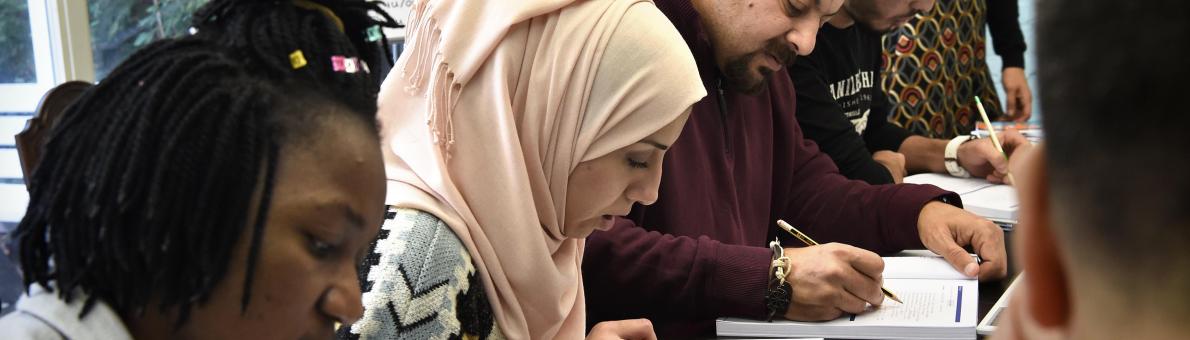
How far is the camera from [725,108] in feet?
7.04

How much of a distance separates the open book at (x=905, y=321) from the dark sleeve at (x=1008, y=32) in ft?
8.52

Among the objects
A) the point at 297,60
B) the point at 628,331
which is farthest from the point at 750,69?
the point at 297,60

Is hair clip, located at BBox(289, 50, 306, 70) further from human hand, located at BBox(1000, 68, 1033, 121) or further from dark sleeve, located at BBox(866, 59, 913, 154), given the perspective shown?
human hand, located at BBox(1000, 68, 1033, 121)

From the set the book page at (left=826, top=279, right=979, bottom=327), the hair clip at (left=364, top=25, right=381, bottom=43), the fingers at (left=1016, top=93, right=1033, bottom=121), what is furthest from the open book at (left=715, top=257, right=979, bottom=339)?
the fingers at (left=1016, top=93, right=1033, bottom=121)

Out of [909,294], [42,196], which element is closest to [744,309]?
[909,294]

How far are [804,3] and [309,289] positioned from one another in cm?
138

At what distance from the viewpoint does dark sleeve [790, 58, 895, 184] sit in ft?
9.09

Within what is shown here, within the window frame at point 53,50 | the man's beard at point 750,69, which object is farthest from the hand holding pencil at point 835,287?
the window frame at point 53,50

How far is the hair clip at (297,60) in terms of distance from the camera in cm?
94

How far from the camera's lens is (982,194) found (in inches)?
102

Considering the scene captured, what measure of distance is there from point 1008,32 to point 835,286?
288 centimetres

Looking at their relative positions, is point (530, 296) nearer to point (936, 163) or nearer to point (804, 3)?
point (804, 3)

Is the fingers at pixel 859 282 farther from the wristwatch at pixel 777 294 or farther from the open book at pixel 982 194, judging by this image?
the open book at pixel 982 194

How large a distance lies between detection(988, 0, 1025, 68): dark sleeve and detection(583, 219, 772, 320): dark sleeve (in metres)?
2.78
